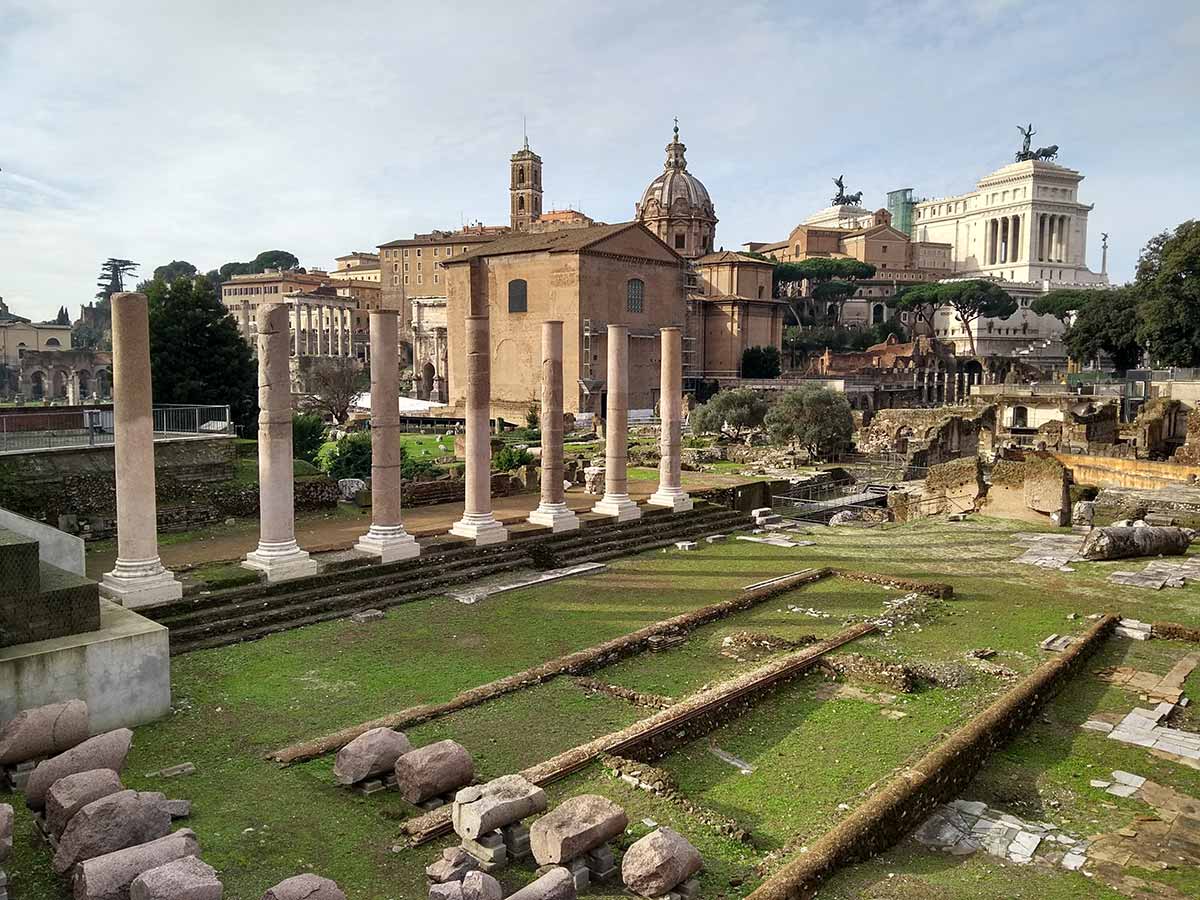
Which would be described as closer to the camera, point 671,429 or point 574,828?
point 574,828

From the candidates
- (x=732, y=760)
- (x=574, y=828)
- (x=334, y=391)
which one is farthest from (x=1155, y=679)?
(x=334, y=391)

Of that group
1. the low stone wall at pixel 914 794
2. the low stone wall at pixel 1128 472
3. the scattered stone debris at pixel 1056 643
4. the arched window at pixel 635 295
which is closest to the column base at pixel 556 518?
the scattered stone debris at pixel 1056 643

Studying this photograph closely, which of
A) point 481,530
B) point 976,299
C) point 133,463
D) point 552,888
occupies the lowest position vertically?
point 552,888

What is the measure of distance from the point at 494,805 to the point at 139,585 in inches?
280

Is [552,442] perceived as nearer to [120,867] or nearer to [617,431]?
[617,431]

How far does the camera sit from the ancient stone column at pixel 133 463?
1092 centimetres

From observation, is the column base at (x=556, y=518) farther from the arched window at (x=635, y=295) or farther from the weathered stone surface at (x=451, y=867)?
the arched window at (x=635, y=295)

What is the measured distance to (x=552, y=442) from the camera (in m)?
17.2

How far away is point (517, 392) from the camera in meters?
52.4

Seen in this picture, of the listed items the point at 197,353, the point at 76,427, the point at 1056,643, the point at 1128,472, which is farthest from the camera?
the point at 197,353

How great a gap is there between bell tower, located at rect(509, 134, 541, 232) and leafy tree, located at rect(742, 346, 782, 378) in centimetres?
3378

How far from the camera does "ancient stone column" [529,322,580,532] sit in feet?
55.2

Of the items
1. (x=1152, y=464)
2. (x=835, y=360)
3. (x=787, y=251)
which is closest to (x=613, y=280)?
(x=835, y=360)

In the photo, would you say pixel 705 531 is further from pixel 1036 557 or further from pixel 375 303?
pixel 375 303
